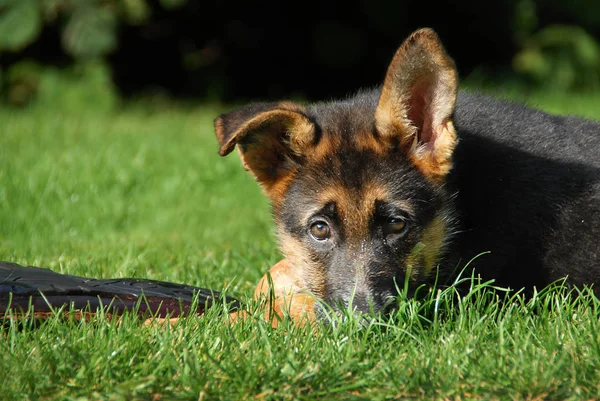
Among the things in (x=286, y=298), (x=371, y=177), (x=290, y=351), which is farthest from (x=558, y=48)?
(x=290, y=351)

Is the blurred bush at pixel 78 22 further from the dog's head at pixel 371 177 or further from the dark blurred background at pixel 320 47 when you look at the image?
the dog's head at pixel 371 177

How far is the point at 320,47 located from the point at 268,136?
776 centimetres

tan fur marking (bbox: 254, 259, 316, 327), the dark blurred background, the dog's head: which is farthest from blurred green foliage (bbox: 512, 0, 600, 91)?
tan fur marking (bbox: 254, 259, 316, 327)

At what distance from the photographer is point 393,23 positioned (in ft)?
38.9

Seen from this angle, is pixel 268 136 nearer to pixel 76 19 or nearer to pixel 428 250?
pixel 428 250

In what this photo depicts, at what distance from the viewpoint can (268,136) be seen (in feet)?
14.6

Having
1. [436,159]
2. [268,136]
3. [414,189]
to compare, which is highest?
[268,136]

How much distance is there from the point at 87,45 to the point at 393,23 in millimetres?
4369

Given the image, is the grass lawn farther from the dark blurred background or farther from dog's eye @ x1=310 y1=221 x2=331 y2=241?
the dark blurred background

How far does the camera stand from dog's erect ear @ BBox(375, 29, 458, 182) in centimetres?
398

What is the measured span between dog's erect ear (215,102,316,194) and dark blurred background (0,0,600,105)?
7076 mm

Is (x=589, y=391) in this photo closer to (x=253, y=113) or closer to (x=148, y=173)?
(x=253, y=113)

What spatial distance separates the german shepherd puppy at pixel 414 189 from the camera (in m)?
4.06

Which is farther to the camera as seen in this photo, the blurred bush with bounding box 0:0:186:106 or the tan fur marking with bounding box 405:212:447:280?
the blurred bush with bounding box 0:0:186:106
